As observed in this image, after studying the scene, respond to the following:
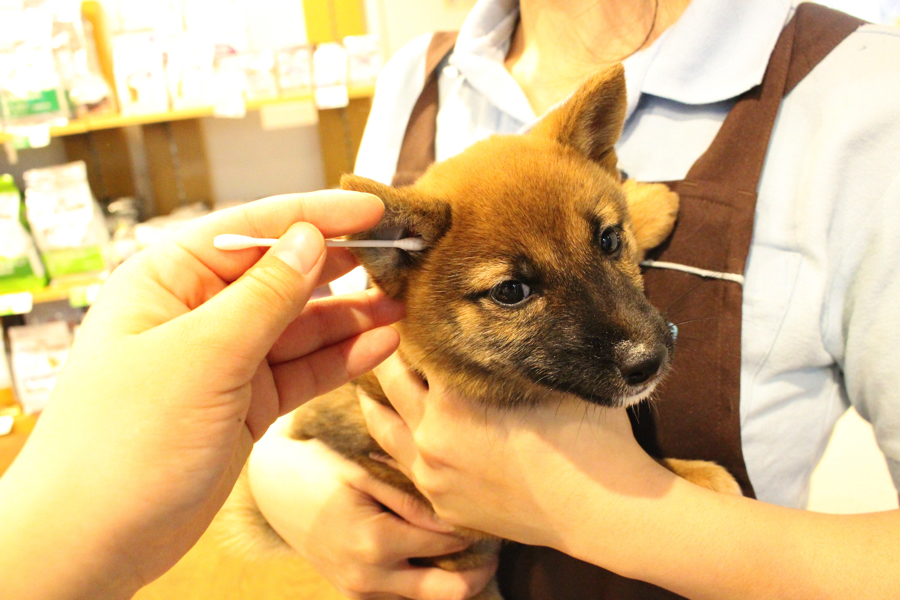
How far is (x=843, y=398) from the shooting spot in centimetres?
94

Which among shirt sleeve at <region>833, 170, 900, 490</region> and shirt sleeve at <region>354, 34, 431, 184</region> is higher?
shirt sleeve at <region>354, 34, 431, 184</region>

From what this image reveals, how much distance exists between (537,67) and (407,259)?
61cm

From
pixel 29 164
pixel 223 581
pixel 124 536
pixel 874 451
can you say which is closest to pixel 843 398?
pixel 124 536

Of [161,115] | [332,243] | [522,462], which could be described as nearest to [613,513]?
[522,462]

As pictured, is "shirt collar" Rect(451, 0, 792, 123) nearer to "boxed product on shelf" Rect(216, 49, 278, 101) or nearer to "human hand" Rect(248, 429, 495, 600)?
"human hand" Rect(248, 429, 495, 600)

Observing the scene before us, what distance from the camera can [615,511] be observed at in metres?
0.82

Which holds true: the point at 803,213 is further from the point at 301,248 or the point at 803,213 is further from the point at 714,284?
the point at 301,248

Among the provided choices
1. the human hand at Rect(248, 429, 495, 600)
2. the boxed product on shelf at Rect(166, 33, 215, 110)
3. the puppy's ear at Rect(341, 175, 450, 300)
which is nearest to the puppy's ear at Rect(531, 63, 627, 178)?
the puppy's ear at Rect(341, 175, 450, 300)

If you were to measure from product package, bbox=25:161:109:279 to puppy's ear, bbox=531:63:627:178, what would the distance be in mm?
2311

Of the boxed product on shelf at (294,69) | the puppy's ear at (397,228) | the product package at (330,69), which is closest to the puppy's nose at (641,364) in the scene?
the puppy's ear at (397,228)

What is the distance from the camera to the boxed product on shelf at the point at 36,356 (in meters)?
A: 2.78

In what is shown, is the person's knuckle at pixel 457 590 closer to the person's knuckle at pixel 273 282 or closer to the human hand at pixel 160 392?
the human hand at pixel 160 392

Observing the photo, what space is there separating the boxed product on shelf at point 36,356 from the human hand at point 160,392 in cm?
249

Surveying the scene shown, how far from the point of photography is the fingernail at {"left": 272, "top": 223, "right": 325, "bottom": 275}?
0.73m
